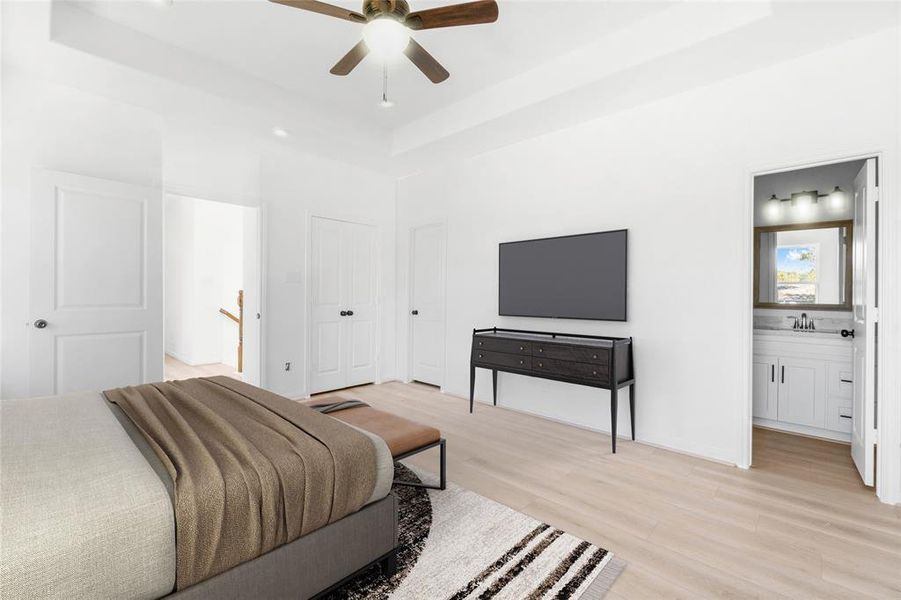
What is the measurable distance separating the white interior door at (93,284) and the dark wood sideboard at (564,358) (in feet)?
9.32

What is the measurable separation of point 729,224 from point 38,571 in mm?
3700

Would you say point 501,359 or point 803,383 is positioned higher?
point 501,359

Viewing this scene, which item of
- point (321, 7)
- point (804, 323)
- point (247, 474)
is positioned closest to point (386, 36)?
point (321, 7)

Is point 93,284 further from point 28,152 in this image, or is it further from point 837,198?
point 837,198

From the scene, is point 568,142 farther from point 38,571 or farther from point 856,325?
point 38,571

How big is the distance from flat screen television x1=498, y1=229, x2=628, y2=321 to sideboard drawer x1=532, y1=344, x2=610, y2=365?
427mm

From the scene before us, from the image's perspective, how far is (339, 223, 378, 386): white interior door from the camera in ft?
16.9

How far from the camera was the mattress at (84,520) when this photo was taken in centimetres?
102

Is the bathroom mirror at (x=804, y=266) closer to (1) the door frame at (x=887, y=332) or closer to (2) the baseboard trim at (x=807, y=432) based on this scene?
(2) the baseboard trim at (x=807, y=432)

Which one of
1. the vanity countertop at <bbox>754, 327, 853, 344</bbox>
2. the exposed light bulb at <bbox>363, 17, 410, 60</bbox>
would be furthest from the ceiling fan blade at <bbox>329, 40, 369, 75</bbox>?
the vanity countertop at <bbox>754, 327, 853, 344</bbox>

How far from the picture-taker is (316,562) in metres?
1.50

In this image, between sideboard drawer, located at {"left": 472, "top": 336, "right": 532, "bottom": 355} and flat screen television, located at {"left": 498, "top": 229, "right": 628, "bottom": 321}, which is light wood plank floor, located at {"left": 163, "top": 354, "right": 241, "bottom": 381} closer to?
sideboard drawer, located at {"left": 472, "top": 336, "right": 532, "bottom": 355}

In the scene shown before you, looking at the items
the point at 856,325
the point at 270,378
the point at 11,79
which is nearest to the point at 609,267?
the point at 856,325

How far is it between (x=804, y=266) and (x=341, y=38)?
4276 millimetres
